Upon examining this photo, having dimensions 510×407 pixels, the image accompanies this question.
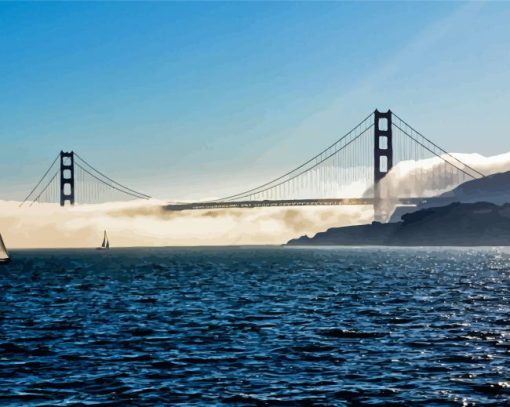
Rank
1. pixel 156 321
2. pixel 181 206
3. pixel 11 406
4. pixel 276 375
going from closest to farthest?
pixel 11 406 < pixel 276 375 < pixel 156 321 < pixel 181 206

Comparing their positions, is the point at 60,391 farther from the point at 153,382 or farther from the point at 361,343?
the point at 361,343

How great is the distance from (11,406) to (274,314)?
21.7 m

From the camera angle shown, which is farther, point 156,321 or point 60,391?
point 156,321

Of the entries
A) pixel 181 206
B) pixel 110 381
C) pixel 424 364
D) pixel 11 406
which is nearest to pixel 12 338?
pixel 110 381

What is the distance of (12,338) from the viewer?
31.6m

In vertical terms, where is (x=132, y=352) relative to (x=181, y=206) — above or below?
below

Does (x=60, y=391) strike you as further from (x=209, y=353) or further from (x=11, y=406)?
(x=209, y=353)

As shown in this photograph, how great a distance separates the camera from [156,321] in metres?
37.3

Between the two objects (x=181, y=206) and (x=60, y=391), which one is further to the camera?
(x=181, y=206)

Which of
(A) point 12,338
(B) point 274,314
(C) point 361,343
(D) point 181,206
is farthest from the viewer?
(D) point 181,206

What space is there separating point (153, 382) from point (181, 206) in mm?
149162

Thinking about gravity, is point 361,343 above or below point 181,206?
below

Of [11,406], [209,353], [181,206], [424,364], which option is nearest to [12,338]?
[209,353]

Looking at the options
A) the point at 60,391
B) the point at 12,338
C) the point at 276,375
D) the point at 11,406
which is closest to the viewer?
the point at 11,406
